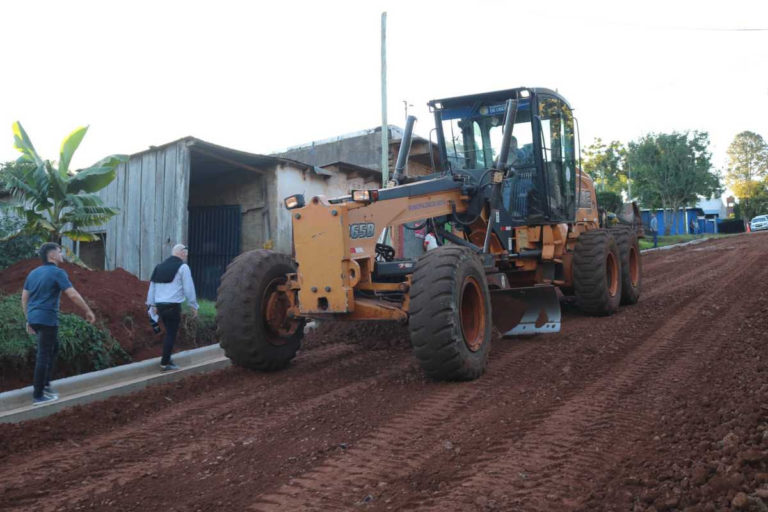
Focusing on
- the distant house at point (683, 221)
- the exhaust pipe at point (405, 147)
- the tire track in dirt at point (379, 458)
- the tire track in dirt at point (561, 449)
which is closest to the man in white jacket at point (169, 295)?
the exhaust pipe at point (405, 147)

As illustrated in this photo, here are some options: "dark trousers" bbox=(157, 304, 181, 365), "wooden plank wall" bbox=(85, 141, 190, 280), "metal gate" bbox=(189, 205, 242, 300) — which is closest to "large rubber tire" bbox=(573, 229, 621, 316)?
"dark trousers" bbox=(157, 304, 181, 365)

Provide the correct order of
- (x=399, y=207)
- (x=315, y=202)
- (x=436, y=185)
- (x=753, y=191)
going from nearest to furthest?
1. (x=315, y=202)
2. (x=399, y=207)
3. (x=436, y=185)
4. (x=753, y=191)

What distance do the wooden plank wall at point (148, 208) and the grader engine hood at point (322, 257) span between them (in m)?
6.29

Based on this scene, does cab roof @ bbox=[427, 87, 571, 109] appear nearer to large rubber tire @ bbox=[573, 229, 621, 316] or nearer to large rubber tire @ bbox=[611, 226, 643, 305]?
large rubber tire @ bbox=[573, 229, 621, 316]

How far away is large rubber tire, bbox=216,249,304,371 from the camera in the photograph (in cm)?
705

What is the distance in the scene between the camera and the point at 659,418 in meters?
5.04

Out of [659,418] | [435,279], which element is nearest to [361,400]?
[435,279]

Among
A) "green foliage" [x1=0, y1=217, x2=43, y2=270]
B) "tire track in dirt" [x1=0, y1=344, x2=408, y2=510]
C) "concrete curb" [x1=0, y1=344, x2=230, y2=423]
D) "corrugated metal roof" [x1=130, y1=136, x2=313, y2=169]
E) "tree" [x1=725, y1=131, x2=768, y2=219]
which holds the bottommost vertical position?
"tire track in dirt" [x1=0, y1=344, x2=408, y2=510]

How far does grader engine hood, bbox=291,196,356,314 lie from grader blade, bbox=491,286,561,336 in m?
2.57

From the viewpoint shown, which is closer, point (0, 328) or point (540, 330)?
point (0, 328)

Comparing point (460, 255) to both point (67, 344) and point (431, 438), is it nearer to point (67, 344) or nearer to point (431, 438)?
point (431, 438)

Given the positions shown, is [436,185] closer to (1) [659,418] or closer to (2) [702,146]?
(1) [659,418]

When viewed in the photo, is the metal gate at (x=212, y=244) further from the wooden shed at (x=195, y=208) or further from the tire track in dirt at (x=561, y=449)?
the tire track in dirt at (x=561, y=449)

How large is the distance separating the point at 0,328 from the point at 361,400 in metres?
4.41
